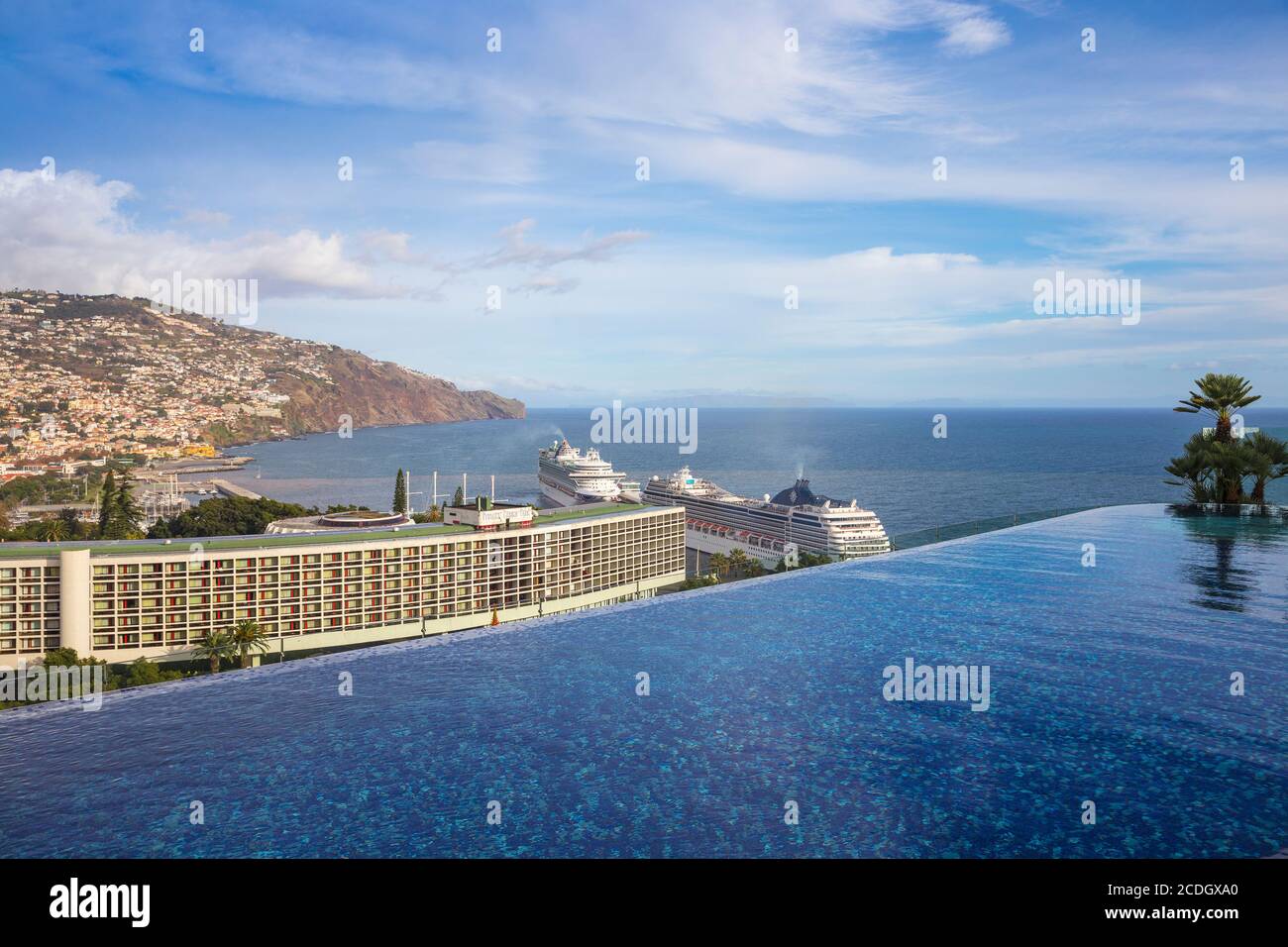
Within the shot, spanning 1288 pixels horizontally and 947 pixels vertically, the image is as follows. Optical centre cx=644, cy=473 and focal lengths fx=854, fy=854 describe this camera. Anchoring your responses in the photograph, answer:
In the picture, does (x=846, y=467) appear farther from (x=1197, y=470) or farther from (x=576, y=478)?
(x=1197, y=470)

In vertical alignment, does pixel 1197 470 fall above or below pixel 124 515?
above

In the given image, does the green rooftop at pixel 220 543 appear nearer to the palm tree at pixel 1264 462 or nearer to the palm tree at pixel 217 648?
the palm tree at pixel 217 648
